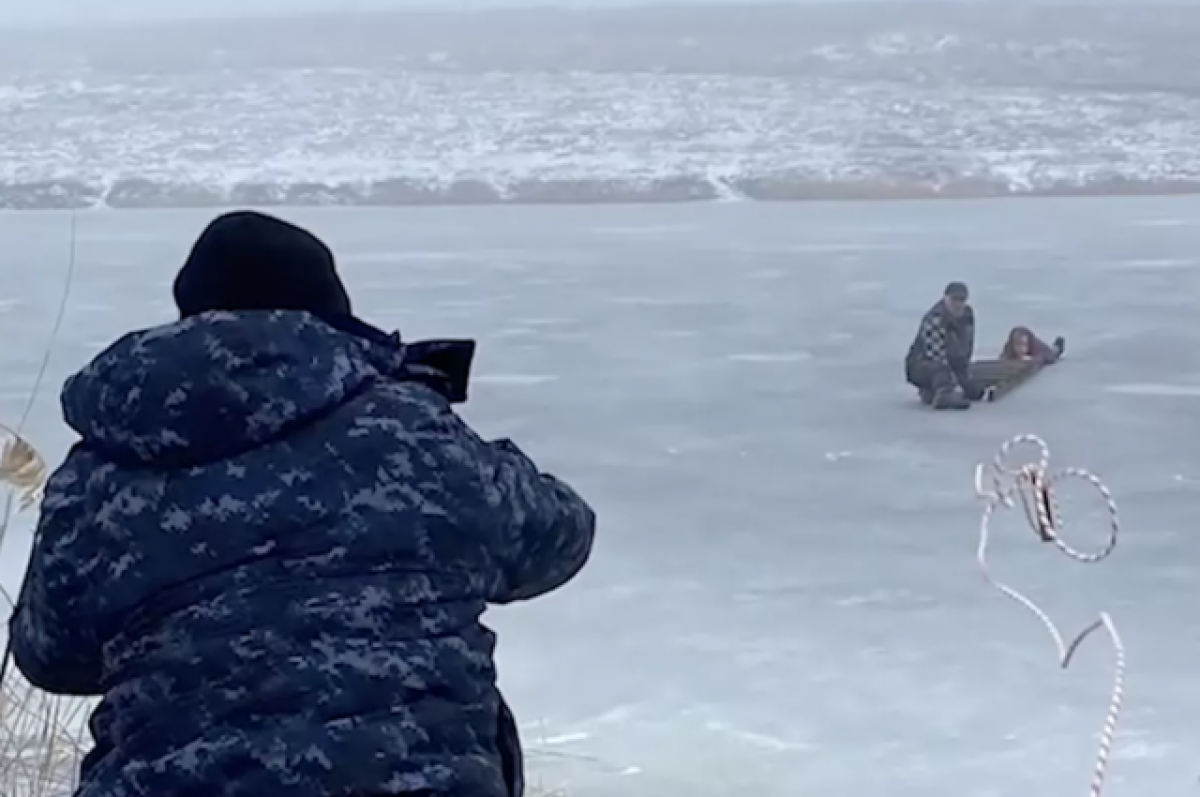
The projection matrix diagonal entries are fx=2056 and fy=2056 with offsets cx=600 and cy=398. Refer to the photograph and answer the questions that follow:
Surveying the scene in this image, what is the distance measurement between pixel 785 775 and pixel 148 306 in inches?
168

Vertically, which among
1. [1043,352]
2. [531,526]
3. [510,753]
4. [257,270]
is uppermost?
[257,270]

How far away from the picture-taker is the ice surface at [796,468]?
2693 millimetres

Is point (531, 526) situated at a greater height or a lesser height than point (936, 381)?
greater

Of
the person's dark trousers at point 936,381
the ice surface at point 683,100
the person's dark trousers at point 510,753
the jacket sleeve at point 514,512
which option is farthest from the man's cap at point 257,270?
the ice surface at point 683,100

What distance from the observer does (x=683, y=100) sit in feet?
33.2

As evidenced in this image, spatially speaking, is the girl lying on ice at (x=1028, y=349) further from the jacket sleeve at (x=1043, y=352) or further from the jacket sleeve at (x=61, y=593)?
the jacket sleeve at (x=61, y=593)

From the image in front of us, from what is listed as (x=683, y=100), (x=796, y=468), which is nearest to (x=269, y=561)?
(x=796, y=468)

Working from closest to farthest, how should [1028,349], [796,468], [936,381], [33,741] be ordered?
1. [33,741]
2. [796,468]
3. [936,381]
4. [1028,349]

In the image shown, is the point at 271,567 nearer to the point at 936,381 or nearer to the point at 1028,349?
the point at 936,381

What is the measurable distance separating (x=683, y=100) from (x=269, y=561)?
9.17 metres

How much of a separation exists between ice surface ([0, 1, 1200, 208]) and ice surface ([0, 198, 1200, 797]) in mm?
514

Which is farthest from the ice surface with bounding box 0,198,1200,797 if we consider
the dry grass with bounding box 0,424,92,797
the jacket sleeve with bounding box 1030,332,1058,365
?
the dry grass with bounding box 0,424,92,797

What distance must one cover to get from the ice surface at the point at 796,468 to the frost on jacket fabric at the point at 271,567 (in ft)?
4.68

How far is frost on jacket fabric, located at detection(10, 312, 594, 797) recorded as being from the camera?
3.63 ft
